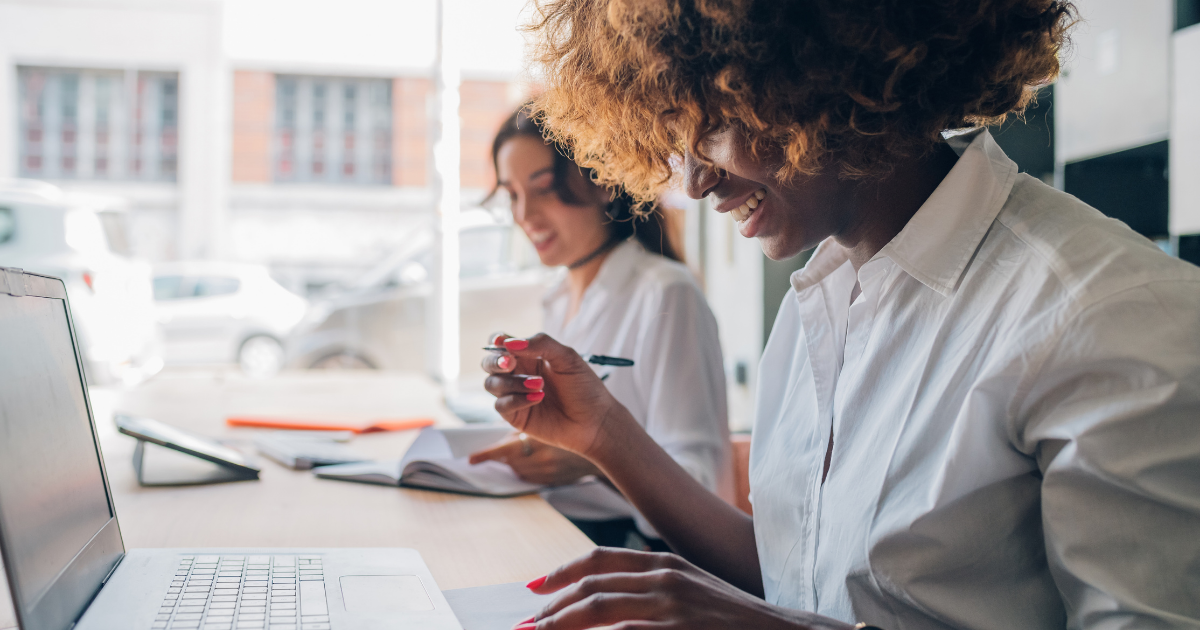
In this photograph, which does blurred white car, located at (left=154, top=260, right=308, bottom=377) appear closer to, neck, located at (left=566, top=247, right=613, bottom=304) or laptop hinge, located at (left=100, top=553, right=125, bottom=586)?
neck, located at (left=566, top=247, right=613, bottom=304)

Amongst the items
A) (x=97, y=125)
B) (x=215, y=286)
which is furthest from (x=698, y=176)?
(x=97, y=125)

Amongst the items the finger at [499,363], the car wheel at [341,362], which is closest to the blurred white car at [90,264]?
the car wheel at [341,362]

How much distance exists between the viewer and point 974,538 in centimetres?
60

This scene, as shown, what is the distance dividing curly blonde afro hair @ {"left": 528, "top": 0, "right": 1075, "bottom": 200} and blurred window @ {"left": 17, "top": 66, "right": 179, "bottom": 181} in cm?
973

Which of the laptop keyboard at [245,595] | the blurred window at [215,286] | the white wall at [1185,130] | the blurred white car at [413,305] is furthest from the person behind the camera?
the blurred window at [215,286]

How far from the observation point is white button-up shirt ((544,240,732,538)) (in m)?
1.27

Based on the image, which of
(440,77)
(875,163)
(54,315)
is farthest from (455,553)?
(440,77)

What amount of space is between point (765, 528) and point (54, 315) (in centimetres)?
68

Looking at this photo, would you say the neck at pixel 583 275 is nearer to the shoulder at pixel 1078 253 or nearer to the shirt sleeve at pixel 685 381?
the shirt sleeve at pixel 685 381

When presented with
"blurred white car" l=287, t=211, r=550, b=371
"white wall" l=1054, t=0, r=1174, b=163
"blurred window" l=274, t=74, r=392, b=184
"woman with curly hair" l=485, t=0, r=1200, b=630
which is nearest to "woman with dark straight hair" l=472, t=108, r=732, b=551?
"woman with curly hair" l=485, t=0, r=1200, b=630

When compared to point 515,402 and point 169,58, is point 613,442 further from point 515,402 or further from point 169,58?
point 169,58

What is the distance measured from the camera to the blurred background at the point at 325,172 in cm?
179

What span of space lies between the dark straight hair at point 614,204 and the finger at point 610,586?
3.29ft

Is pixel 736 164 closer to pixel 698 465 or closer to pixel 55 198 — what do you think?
pixel 698 465
